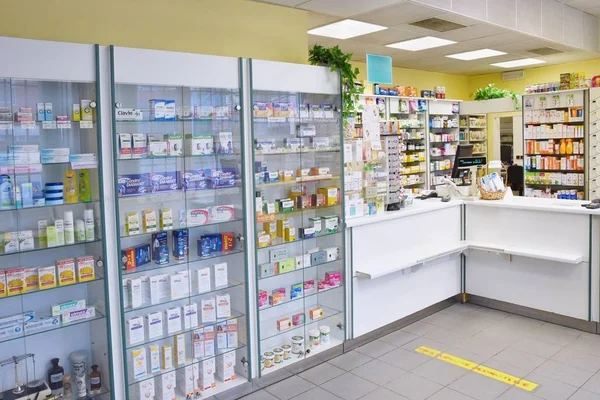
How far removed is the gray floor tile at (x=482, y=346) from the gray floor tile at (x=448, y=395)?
0.83m

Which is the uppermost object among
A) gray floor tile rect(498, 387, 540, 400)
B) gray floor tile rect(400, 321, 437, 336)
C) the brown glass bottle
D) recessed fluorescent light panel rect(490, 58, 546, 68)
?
recessed fluorescent light panel rect(490, 58, 546, 68)

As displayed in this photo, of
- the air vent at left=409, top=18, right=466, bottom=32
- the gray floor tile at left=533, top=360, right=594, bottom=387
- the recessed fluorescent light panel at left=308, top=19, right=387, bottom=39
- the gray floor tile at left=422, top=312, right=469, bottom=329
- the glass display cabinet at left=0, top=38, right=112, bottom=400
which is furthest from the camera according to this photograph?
the recessed fluorescent light panel at left=308, top=19, right=387, bottom=39

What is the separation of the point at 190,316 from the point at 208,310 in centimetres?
16

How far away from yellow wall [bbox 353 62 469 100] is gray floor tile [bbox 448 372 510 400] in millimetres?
7989

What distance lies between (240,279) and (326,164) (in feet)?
4.41

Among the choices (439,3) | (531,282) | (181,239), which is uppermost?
(439,3)

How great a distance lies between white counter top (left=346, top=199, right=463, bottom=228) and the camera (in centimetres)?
478

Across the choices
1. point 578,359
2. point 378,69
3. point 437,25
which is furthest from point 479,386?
point 437,25

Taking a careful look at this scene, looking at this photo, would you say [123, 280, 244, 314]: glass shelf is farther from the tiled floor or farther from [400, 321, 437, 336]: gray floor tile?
[400, 321, 437, 336]: gray floor tile

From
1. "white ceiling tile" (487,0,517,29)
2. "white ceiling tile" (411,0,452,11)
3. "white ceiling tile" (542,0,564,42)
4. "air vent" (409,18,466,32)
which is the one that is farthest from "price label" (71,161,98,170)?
"white ceiling tile" (542,0,564,42)

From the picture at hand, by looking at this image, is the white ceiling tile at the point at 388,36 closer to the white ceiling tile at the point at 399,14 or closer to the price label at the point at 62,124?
the white ceiling tile at the point at 399,14

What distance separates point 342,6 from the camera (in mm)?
5516

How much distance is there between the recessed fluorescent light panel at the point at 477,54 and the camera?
9953 mm

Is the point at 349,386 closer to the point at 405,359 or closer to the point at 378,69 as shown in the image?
the point at 405,359
